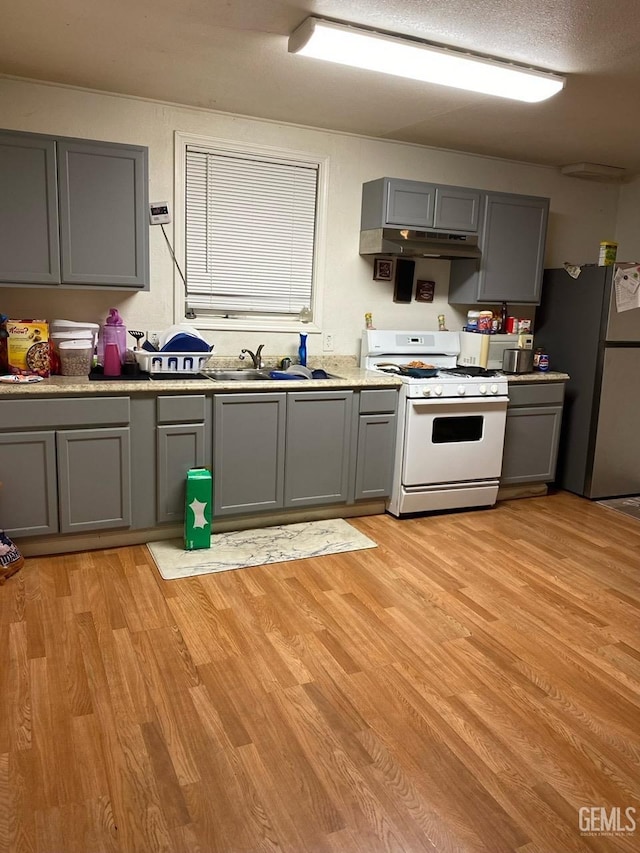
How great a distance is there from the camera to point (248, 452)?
364 centimetres

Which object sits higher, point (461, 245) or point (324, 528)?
point (461, 245)

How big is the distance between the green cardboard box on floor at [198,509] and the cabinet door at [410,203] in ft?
6.74

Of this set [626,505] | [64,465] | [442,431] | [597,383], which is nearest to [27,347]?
[64,465]

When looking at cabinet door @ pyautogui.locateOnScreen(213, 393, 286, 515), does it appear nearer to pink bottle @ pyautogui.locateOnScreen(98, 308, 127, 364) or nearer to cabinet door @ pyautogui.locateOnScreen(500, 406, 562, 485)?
pink bottle @ pyautogui.locateOnScreen(98, 308, 127, 364)

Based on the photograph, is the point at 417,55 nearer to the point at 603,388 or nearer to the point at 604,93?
the point at 604,93

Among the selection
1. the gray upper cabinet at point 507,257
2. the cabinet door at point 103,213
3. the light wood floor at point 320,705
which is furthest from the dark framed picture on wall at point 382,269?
the light wood floor at point 320,705

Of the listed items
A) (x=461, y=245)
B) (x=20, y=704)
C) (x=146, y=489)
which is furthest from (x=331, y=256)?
(x=20, y=704)

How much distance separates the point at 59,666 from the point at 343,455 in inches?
79.8

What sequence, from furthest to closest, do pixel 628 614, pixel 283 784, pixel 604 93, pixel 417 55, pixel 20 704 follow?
1. pixel 604 93
2. pixel 628 614
3. pixel 417 55
4. pixel 20 704
5. pixel 283 784

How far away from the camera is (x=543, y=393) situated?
4535 millimetres

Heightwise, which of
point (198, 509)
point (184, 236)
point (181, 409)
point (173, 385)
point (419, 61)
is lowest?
point (198, 509)

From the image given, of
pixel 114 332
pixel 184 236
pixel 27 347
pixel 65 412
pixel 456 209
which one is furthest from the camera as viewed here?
pixel 456 209

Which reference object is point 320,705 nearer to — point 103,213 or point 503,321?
point 103,213

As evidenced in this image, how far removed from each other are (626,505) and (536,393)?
1044 mm
